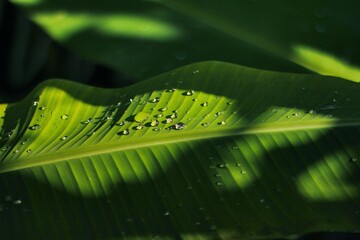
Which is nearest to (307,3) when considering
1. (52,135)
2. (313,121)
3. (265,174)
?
(313,121)

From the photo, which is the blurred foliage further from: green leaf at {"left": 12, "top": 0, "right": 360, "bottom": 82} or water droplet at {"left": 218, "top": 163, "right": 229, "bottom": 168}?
water droplet at {"left": 218, "top": 163, "right": 229, "bottom": 168}

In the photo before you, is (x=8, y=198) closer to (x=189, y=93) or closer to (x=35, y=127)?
(x=35, y=127)

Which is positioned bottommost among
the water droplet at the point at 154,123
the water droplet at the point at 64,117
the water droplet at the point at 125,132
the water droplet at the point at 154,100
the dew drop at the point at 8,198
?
the water droplet at the point at 154,123

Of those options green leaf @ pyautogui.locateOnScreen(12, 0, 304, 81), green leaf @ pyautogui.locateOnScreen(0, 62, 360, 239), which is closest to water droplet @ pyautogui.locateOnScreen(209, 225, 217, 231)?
green leaf @ pyautogui.locateOnScreen(0, 62, 360, 239)

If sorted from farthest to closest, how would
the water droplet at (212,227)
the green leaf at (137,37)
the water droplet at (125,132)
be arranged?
the green leaf at (137,37) < the water droplet at (125,132) < the water droplet at (212,227)

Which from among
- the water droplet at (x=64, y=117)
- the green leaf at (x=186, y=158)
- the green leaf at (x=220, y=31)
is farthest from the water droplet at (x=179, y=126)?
the green leaf at (x=220, y=31)

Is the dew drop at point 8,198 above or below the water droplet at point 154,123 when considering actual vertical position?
above

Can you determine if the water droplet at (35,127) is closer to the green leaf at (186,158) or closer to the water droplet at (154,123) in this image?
the green leaf at (186,158)
